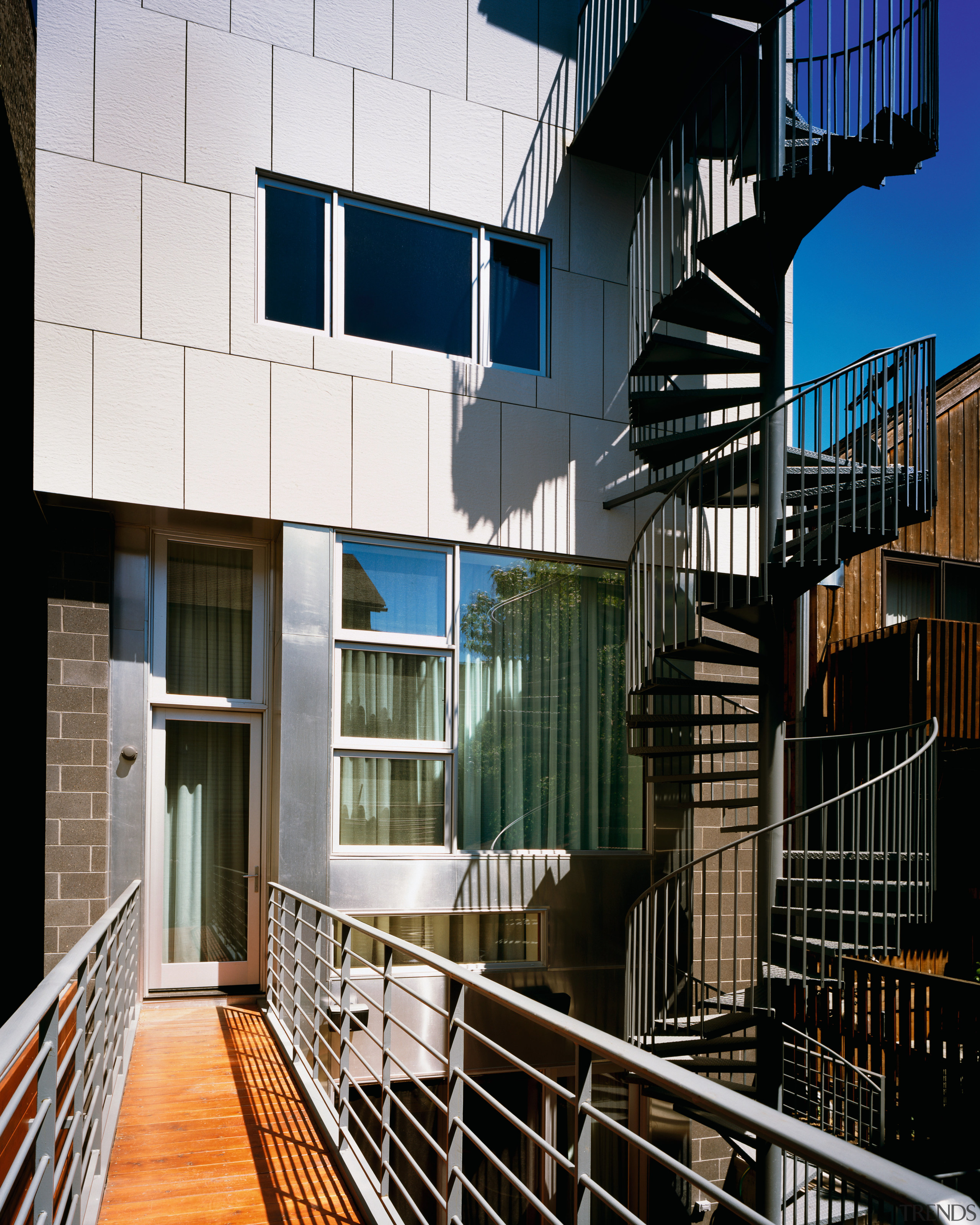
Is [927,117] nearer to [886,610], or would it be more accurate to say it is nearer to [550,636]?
[550,636]

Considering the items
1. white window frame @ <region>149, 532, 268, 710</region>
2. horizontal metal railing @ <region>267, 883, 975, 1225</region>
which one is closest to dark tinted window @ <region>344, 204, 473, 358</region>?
white window frame @ <region>149, 532, 268, 710</region>

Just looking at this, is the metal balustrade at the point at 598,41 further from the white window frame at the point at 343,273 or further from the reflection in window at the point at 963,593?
the reflection in window at the point at 963,593

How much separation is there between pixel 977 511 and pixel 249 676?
7.79 meters

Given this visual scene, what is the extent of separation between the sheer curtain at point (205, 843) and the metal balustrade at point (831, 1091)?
3311 millimetres

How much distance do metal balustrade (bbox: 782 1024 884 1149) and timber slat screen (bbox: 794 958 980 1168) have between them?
0.28ft

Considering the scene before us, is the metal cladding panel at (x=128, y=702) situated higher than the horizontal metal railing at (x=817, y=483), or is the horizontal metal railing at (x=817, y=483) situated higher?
the horizontal metal railing at (x=817, y=483)

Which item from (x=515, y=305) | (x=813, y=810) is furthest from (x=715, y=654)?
(x=515, y=305)

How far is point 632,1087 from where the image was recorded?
6398mm

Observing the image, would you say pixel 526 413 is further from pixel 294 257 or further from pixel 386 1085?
pixel 386 1085

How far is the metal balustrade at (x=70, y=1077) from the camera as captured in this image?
181 cm

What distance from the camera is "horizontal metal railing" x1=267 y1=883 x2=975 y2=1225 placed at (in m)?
1.40

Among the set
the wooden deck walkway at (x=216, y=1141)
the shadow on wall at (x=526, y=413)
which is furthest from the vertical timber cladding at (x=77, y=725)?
the shadow on wall at (x=526, y=413)

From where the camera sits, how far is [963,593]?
9.89m

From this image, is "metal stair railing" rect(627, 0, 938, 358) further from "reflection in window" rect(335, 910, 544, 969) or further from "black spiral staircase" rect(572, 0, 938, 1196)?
"reflection in window" rect(335, 910, 544, 969)
